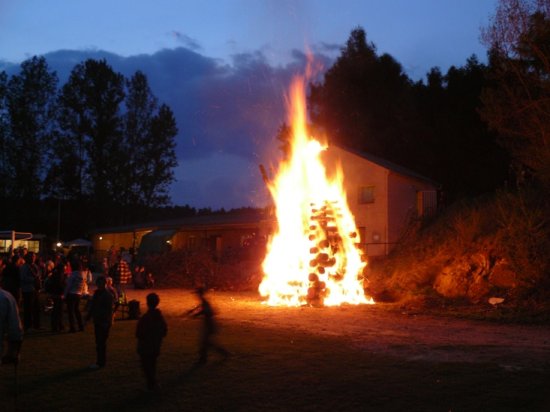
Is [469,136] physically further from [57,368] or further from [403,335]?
[57,368]

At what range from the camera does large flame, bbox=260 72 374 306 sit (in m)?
20.4

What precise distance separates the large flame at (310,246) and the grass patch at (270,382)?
8.89m

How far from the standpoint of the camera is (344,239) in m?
21.6

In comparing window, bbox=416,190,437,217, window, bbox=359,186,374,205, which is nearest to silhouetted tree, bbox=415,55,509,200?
window, bbox=416,190,437,217

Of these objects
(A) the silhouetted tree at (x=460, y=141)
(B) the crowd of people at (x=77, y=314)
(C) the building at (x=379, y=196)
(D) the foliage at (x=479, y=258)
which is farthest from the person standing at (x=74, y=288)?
(A) the silhouetted tree at (x=460, y=141)

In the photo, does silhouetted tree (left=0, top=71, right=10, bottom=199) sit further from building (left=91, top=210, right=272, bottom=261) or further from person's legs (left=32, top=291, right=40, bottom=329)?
person's legs (left=32, top=291, right=40, bottom=329)

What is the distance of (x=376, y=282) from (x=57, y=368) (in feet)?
50.6

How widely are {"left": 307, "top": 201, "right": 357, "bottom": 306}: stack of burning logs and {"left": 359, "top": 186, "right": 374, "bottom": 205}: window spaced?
10.5 metres

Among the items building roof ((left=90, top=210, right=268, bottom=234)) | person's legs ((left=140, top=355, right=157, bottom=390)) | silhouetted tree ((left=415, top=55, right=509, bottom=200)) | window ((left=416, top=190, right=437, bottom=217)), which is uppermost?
silhouetted tree ((left=415, top=55, right=509, bottom=200))

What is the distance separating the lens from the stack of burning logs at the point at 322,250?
65.6 ft

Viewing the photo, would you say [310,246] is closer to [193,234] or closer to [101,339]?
[101,339]

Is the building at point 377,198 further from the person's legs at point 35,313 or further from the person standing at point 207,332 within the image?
the person standing at point 207,332

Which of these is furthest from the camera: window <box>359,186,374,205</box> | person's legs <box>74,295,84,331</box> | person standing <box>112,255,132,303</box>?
window <box>359,186,374,205</box>

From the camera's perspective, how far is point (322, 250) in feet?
68.0
